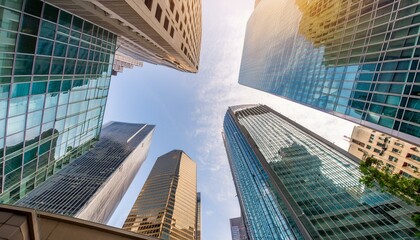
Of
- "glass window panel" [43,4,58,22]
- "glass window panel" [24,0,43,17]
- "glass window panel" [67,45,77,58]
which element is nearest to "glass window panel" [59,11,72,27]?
"glass window panel" [43,4,58,22]

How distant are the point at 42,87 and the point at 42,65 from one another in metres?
2.04

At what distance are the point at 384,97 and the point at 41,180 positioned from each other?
4422cm

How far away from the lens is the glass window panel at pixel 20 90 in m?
17.9

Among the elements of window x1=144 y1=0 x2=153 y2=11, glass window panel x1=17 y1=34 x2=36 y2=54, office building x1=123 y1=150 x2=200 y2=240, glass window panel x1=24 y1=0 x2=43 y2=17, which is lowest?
office building x1=123 y1=150 x2=200 y2=240

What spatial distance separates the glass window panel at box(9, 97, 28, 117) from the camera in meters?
18.0

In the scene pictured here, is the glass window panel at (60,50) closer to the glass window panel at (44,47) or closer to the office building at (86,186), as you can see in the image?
the glass window panel at (44,47)

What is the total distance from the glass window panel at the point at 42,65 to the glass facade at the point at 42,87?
3.4 inches

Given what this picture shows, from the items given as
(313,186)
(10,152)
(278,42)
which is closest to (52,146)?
(10,152)

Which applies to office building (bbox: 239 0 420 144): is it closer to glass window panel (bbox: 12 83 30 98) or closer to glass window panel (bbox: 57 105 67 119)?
glass window panel (bbox: 12 83 30 98)

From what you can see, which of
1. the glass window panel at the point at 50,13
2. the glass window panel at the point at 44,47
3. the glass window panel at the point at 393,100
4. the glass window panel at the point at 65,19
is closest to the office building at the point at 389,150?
the glass window panel at the point at 393,100

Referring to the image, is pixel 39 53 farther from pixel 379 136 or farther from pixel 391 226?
pixel 379 136

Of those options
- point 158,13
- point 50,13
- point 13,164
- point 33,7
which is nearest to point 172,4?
point 158,13

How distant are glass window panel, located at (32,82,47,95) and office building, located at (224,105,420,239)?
5164 cm

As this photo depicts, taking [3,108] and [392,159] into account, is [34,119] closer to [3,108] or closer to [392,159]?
[3,108]
